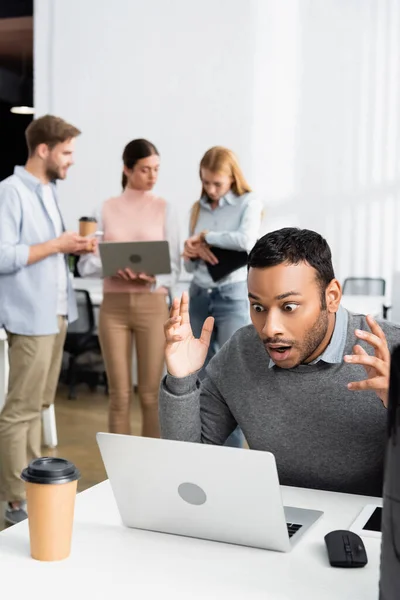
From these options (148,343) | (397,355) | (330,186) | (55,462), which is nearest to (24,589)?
(55,462)

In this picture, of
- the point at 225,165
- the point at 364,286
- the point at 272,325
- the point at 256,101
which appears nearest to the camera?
the point at 272,325

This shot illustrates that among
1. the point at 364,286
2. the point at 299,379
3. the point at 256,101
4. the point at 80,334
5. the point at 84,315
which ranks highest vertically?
the point at 256,101

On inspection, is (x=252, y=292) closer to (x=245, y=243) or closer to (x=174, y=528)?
(x=174, y=528)

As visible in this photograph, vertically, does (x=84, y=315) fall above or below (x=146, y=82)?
below

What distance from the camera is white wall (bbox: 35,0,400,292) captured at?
6.94 metres

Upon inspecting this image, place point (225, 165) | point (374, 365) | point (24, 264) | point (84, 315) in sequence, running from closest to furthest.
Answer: point (374, 365)
point (24, 264)
point (225, 165)
point (84, 315)

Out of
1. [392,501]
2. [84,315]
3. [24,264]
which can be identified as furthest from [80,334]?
[392,501]

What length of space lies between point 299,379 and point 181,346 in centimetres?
26

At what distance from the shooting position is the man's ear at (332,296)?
1.78 m

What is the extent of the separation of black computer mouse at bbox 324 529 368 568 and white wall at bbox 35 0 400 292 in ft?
19.2

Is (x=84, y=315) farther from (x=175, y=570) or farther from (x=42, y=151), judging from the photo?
(x=175, y=570)

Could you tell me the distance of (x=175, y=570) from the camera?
1.25 m

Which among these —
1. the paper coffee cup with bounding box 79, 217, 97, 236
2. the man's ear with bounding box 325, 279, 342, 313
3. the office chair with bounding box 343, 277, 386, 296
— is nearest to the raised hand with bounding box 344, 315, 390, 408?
the man's ear with bounding box 325, 279, 342, 313

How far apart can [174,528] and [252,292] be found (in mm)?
530
